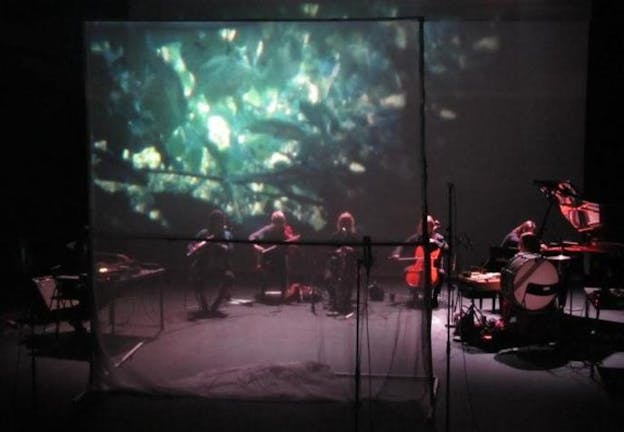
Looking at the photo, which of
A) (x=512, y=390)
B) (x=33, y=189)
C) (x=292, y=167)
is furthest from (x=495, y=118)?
(x=33, y=189)

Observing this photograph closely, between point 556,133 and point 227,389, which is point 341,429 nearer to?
point 227,389

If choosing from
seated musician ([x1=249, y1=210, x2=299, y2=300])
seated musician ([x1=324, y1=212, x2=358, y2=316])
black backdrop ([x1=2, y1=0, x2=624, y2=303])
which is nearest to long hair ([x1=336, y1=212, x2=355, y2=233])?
seated musician ([x1=324, y1=212, x2=358, y2=316])

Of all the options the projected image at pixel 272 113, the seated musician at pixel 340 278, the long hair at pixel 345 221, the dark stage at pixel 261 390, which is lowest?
the dark stage at pixel 261 390

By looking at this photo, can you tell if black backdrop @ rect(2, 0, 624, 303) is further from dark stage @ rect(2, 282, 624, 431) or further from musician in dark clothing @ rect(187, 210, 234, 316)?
musician in dark clothing @ rect(187, 210, 234, 316)

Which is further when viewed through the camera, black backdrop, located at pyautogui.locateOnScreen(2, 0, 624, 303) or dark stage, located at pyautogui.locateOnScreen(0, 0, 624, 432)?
black backdrop, located at pyautogui.locateOnScreen(2, 0, 624, 303)

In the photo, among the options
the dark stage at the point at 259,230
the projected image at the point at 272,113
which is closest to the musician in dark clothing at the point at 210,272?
the dark stage at the point at 259,230

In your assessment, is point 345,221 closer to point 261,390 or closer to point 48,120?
point 261,390

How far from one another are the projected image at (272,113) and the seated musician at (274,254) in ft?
0.29

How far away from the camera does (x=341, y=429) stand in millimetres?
4281

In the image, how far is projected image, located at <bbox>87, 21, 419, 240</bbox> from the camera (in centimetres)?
435

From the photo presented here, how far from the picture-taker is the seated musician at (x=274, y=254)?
14.3ft

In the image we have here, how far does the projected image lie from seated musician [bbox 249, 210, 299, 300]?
3.5 inches

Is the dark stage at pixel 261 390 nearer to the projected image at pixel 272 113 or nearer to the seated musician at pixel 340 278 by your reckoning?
the seated musician at pixel 340 278

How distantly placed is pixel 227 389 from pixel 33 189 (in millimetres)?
5377
